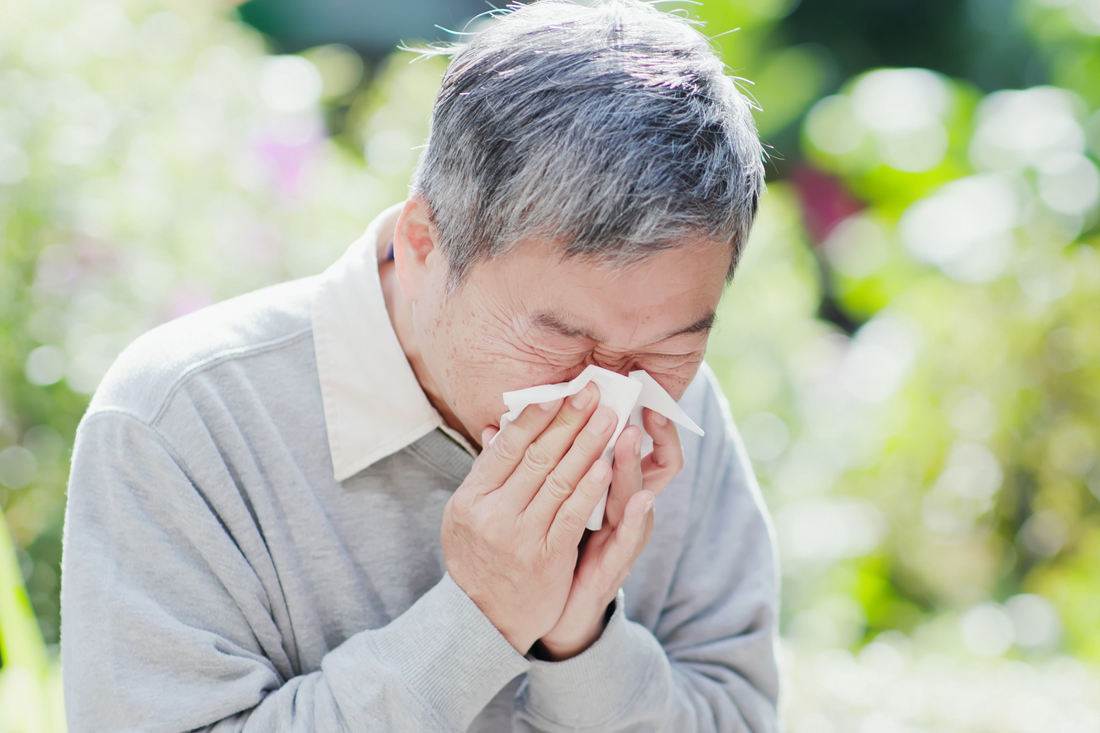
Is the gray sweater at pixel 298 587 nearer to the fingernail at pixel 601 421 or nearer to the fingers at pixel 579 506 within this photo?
the fingers at pixel 579 506

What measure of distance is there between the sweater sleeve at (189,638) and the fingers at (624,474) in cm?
26

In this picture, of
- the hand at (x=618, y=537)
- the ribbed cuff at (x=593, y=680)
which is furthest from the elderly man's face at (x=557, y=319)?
the ribbed cuff at (x=593, y=680)

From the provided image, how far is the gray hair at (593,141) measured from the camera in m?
1.06

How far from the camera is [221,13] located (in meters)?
4.28

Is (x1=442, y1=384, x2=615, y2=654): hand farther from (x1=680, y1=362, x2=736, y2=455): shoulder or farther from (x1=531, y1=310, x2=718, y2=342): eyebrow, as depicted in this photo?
(x1=680, y1=362, x2=736, y2=455): shoulder

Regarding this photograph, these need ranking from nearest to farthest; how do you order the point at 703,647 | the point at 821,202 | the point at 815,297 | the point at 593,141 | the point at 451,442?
the point at 593,141
the point at 451,442
the point at 703,647
the point at 815,297
the point at 821,202

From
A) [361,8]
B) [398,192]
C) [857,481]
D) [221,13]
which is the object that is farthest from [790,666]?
[361,8]

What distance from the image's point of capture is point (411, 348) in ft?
4.63

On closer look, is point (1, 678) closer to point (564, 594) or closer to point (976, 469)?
point (564, 594)

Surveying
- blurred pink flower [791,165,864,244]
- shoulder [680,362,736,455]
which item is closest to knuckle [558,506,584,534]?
shoulder [680,362,736,455]

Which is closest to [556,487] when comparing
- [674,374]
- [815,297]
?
[674,374]

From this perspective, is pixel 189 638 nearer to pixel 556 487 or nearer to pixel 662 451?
pixel 556 487

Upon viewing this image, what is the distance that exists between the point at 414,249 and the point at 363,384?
0.24 metres

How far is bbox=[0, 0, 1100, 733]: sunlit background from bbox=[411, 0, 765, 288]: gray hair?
3.01 feet
